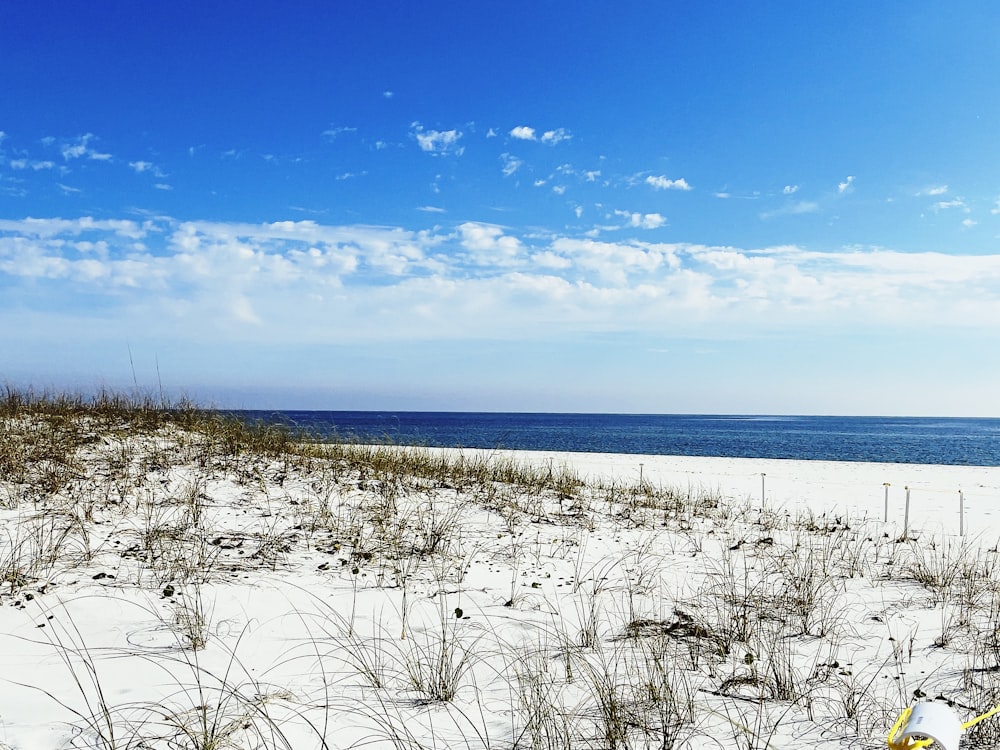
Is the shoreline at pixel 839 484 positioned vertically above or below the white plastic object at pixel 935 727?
below

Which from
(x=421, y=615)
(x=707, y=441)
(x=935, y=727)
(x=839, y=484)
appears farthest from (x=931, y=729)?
(x=707, y=441)

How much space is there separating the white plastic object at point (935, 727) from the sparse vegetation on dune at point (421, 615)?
110 centimetres

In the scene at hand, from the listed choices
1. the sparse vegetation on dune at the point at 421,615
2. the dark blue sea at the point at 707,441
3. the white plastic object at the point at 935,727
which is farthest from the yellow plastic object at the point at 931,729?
the dark blue sea at the point at 707,441

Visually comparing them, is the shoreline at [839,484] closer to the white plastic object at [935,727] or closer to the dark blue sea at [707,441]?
the dark blue sea at [707,441]

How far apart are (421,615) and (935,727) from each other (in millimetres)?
3783

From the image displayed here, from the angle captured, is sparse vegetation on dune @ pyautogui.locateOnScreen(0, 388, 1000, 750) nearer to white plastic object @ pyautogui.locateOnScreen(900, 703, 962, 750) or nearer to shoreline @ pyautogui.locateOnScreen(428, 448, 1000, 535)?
white plastic object @ pyautogui.locateOnScreen(900, 703, 962, 750)

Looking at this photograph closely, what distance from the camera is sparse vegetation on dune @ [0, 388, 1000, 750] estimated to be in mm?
3400

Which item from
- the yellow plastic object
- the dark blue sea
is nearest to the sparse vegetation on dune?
the yellow plastic object

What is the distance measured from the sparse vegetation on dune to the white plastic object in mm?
1096

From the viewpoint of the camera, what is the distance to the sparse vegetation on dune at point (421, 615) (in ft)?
11.2

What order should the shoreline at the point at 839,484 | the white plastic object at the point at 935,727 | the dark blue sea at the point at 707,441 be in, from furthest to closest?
the dark blue sea at the point at 707,441 < the shoreline at the point at 839,484 < the white plastic object at the point at 935,727

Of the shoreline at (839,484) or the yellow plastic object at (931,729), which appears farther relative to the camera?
the shoreline at (839,484)

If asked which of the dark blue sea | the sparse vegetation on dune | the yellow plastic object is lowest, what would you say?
the dark blue sea

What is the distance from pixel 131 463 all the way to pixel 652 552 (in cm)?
754
